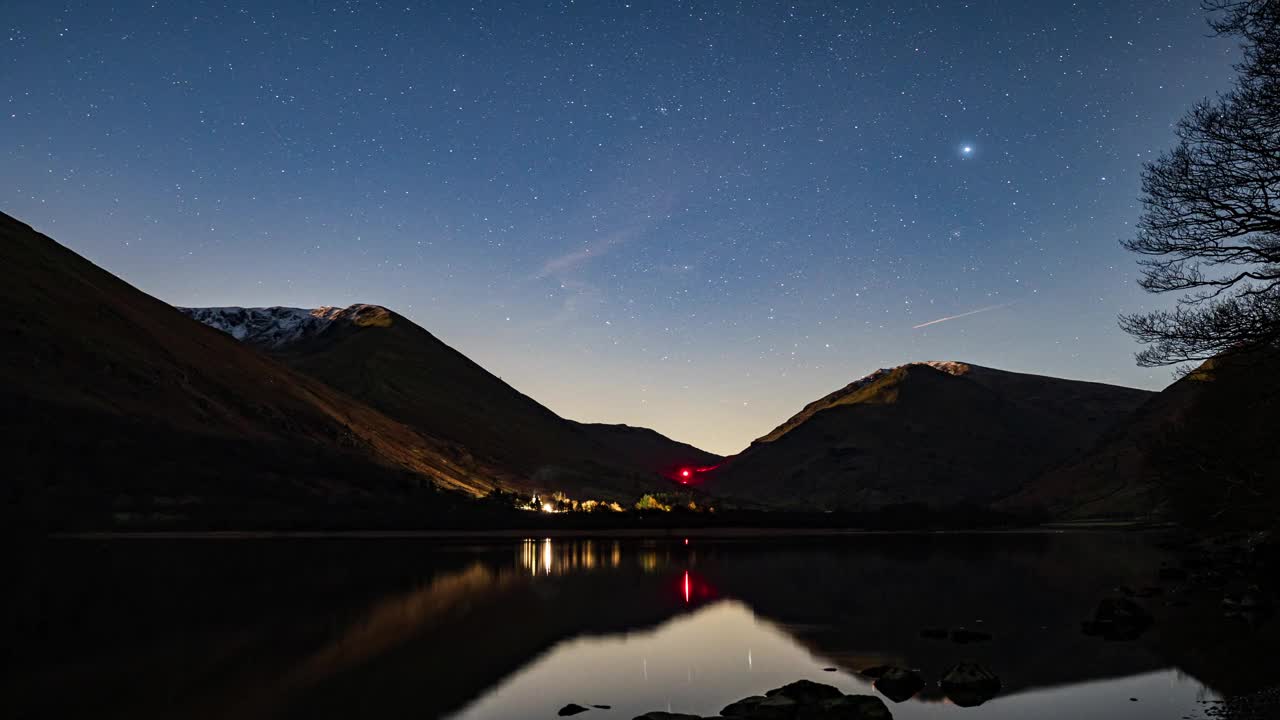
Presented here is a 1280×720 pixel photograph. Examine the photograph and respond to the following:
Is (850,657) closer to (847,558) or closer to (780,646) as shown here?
(780,646)

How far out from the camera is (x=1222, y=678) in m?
21.2

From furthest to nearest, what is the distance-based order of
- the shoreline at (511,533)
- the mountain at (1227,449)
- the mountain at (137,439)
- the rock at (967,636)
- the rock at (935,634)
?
1. the mountain at (137,439)
2. the shoreline at (511,533)
3. the rock at (935,634)
4. the rock at (967,636)
5. the mountain at (1227,449)

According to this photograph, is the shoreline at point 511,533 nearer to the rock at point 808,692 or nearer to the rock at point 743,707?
the rock at point 743,707

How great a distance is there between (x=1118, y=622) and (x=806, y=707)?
17.7m

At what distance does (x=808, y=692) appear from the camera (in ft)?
61.1

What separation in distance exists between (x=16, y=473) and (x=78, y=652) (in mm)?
129005

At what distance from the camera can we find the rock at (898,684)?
20.1m

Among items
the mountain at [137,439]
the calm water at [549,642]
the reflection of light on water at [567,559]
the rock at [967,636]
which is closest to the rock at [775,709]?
the calm water at [549,642]

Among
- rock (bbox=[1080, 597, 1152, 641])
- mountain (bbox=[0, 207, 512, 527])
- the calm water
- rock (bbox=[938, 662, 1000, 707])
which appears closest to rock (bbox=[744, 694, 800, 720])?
the calm water

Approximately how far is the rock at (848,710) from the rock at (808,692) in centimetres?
19

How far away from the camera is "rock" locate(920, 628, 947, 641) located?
28503 millimetres

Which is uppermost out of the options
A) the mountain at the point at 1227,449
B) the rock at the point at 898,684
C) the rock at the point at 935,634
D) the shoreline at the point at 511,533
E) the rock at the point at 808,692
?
the mountain at the point at 1227,449

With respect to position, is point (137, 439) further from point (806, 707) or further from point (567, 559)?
point (806, 707)

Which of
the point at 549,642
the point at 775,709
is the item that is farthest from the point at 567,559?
the point at 775,709
